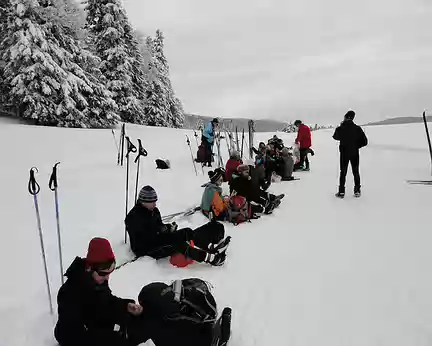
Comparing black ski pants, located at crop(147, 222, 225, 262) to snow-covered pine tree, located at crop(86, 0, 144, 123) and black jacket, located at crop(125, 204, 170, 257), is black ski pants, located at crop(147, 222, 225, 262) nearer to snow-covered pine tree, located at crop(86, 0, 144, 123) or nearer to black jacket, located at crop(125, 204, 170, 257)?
black jacket, located at crop(125, 204, 170, 257)

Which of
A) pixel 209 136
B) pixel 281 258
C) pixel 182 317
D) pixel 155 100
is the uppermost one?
pixel 155 100

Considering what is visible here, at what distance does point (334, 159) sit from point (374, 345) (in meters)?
12.6

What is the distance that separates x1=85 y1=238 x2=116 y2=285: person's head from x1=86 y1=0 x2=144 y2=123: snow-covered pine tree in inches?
889

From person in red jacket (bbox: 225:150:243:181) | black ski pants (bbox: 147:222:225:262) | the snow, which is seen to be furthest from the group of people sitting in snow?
person in red jacket (bbox: 225:150:243:181)

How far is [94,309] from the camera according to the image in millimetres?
2719

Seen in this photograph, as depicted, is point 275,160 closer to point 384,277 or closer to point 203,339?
point 384,277

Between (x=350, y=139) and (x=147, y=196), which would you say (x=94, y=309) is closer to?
(x=147, y=196)

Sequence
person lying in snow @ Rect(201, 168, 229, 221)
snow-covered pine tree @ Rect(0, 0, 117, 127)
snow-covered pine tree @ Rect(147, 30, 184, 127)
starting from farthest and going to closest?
snow-covered pine tree @ Rect(147, 30, 184, 127), snow-covered pine tree @ Rect(0, 0, 117, 127), person lying in snow @ Rect(201, 168, 229, 221)

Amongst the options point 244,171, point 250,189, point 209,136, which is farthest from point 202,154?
point 250,189

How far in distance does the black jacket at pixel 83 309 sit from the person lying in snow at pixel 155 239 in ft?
5.24

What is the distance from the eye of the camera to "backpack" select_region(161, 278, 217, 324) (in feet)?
9.23

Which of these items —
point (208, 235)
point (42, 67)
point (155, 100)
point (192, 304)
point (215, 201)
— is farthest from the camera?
point (155, 100)

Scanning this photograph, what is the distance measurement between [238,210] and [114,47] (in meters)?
21.5

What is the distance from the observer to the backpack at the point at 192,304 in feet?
9.23
